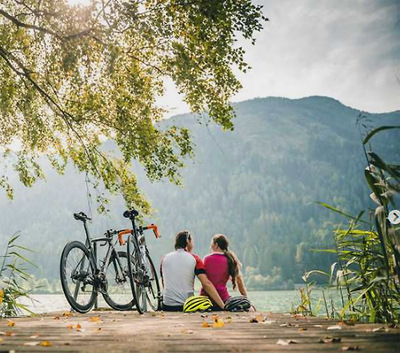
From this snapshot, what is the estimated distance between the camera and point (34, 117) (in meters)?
11.7

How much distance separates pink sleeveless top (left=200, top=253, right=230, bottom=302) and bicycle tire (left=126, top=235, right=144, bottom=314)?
1183 mm

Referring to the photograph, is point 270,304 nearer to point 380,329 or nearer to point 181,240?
point 181,240

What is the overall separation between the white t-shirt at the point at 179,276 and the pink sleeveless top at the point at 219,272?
14.0 inches

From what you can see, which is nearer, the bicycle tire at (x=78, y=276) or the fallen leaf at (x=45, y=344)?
the fallen leaf at (x=45, y=344)

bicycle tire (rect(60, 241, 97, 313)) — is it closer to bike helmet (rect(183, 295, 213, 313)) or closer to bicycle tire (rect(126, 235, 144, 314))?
bicycle tire (rect(126, 235, 144, 314))

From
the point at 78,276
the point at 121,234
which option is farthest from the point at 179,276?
the point at 78,276

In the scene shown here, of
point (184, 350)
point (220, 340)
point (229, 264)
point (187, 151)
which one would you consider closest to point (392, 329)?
point (220, 340)

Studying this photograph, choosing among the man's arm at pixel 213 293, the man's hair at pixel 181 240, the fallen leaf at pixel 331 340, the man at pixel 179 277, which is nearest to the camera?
the fallen leaf at pixel 331 340

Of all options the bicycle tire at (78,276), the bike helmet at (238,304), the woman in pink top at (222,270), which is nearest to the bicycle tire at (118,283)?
the bicycle tire at (78,276)

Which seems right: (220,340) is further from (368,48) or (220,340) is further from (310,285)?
(368,48)

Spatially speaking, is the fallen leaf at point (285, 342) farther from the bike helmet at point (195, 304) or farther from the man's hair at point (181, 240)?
the man's hair at point (181, 240)

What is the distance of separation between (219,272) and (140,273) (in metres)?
1.28

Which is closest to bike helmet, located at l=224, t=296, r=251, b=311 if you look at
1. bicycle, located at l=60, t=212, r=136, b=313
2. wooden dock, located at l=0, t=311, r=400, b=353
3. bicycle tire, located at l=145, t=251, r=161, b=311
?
bicycle, located at l=60, t=212, r=136, b=313

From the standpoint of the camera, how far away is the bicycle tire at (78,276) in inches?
238
